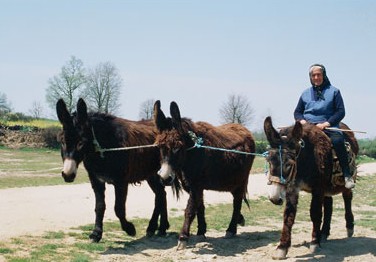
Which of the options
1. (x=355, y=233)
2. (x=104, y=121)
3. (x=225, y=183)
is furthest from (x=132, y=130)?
(x=355, y=233)

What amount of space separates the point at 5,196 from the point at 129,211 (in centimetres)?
507

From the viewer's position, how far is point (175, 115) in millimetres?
7766

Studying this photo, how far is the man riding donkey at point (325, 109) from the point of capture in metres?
7.66

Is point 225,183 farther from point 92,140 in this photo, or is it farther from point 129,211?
point 129,211

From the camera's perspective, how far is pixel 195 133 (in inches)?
327

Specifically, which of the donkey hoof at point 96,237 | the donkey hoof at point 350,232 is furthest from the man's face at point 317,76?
the donkey hoof at point 96,237

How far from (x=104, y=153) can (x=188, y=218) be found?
Result: 1.93 meters

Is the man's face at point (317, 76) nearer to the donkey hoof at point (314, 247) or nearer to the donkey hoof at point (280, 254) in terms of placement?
the donkey hoof at point (314, 247)

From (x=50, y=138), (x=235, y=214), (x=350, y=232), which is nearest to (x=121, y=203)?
(x=235, y=214)

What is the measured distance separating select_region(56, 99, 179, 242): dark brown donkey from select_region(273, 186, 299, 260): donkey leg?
2.78 m

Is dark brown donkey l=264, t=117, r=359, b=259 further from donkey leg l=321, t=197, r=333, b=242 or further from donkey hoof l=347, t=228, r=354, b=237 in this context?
donkey hoof l=347, t=228, r=354, b=237

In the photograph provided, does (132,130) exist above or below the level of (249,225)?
above

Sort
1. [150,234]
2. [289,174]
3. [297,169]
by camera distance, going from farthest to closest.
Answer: [150,234] → [297,169] → [289,174]

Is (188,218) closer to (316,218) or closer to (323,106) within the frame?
(316,218)
